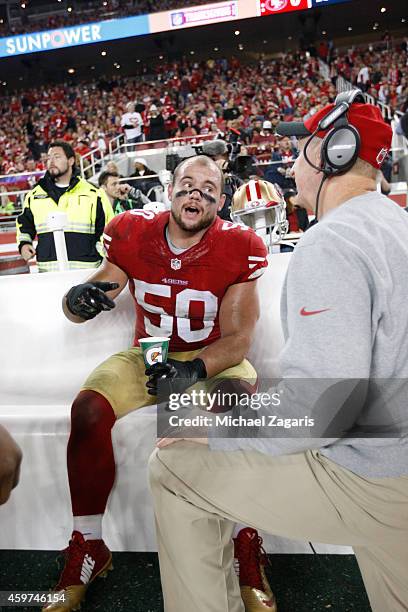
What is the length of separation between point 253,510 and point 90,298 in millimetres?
1075

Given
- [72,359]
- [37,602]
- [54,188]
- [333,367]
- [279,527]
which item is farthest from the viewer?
[54,188]

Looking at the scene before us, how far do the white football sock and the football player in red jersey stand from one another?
0.02 m

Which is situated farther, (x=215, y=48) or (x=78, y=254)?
(x=215, y=48)

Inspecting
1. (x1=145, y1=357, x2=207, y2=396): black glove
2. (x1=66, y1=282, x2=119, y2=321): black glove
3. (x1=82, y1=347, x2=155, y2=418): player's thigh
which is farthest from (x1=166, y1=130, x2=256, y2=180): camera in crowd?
(x1=145, y1=357, x2=207, y2=396): black glove

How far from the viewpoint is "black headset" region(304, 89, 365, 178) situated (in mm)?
1157

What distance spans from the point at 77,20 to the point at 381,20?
11.2m

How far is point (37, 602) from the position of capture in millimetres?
1690

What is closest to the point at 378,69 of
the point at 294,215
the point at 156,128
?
the point at 156,128

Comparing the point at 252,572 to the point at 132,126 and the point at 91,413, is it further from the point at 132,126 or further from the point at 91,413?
the point at 132,126

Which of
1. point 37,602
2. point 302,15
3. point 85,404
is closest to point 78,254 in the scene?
point 85,404

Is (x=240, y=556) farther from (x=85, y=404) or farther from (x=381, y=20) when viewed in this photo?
(x=381, y=20)

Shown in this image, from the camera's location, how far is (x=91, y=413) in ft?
6.00

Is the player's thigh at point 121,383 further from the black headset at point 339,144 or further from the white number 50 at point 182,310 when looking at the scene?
the black headset at point 339,144

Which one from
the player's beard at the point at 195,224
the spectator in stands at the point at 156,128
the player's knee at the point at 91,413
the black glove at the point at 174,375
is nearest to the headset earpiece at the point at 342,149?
the black glove at the point at 174,375
